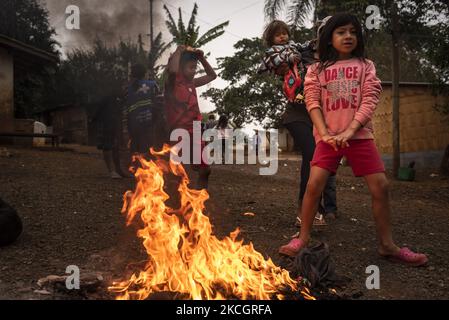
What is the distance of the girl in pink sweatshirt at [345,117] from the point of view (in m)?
3.30

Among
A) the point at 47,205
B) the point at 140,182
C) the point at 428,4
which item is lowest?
the point at 47,205

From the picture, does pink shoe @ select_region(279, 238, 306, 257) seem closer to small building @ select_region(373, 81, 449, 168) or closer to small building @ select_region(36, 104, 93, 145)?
small building @ select_region(373, 81, 449, 168)

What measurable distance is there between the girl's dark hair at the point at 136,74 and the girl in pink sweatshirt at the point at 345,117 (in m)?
4.37

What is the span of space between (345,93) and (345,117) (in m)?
0.19

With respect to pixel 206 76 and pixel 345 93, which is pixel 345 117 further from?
pixel 206 76

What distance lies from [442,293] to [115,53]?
9844 millimetres

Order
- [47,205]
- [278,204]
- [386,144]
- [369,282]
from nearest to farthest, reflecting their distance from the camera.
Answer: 1. [369,282]
2. [47,205]
3. [278,204]
4. [386,144]

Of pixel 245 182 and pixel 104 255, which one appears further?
pixel 245 182

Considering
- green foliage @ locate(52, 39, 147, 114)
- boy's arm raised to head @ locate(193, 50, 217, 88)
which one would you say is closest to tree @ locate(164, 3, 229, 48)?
green foliage @ locate(52, 39, 147, 114)

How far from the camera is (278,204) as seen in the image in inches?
238

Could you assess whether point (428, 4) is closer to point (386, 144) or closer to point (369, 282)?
point (386, 144)

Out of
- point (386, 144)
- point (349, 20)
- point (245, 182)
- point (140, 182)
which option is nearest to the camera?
point (349, 20)

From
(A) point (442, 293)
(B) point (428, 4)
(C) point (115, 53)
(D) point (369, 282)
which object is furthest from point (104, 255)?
(B) point (428, 4)

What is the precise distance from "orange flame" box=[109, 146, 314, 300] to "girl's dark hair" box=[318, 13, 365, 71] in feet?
5.08
